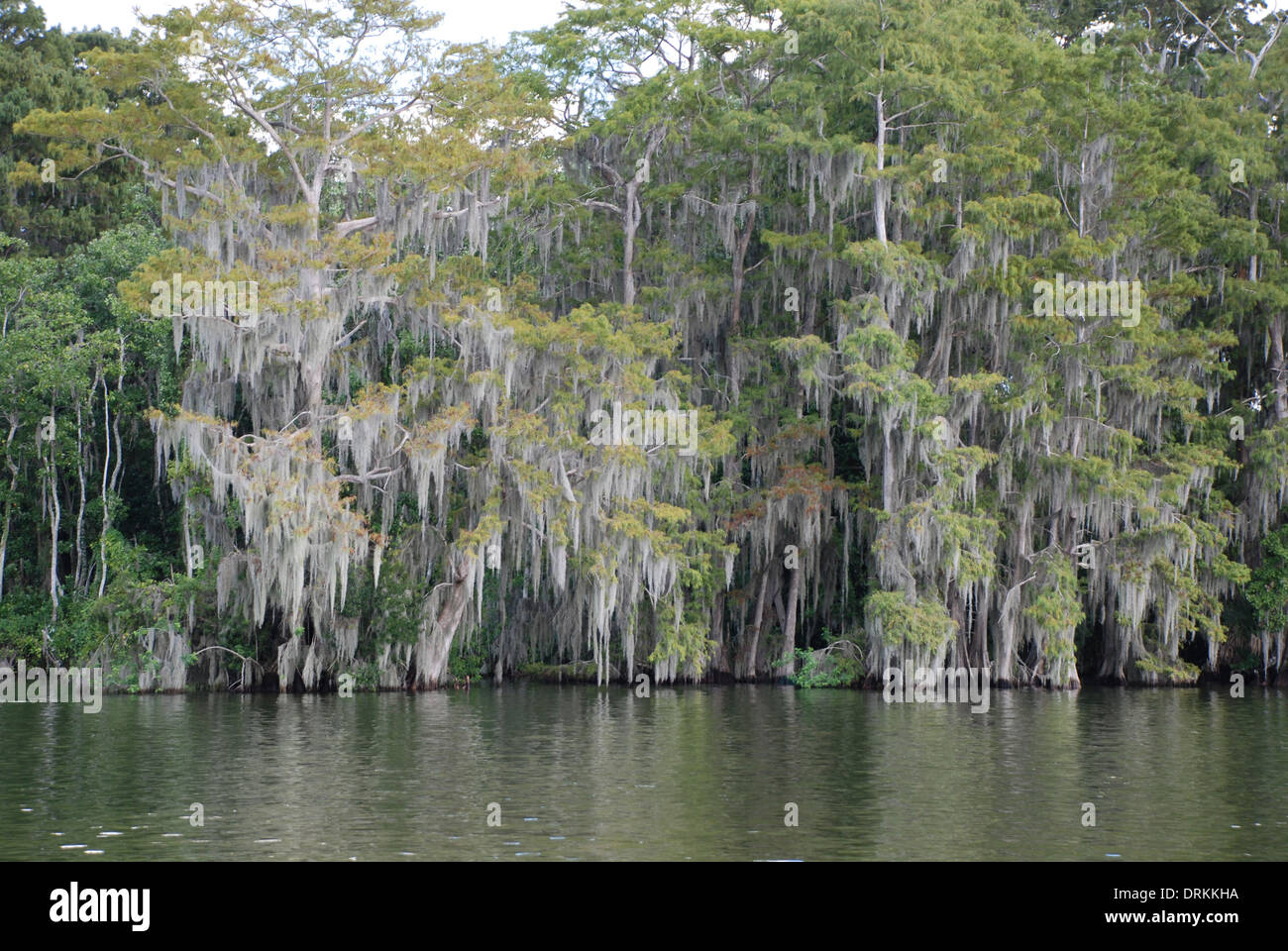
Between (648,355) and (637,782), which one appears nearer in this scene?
(637,782)

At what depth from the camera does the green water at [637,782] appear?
12852 mm

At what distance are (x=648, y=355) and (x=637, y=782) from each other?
17.4m

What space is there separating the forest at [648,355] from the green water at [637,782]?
504 centimetres

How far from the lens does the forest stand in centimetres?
2994

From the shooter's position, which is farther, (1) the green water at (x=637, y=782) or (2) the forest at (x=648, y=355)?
(2) the forest at (x=648, y=355)

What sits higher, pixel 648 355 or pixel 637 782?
pixel 648 355

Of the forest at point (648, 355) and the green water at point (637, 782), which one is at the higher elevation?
the forest at point (648, 355)

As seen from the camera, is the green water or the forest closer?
the green water

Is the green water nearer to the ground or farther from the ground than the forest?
nearer to the ground

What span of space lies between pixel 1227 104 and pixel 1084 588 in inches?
480

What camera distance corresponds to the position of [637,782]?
16703 mm

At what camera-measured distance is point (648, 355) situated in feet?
108

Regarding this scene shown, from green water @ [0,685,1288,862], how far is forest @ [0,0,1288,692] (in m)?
5.04
